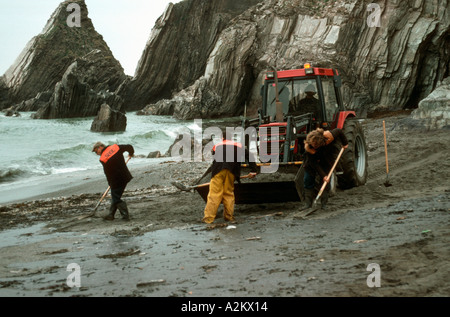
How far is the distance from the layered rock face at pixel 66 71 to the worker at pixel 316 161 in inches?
1848

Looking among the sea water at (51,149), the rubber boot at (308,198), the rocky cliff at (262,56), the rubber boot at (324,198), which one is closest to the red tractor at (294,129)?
the rubber boot at (308,198)

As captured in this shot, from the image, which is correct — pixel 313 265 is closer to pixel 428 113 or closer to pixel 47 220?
pixel 47 220

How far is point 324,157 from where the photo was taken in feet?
26.5

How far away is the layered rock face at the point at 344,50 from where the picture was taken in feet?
114

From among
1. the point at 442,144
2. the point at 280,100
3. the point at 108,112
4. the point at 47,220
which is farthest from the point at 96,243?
the point at 108,112

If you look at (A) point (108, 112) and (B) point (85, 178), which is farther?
(A) point (108, 112)

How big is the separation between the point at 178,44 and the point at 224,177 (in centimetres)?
6560

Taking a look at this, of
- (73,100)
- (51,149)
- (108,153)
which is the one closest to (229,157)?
(108,153)

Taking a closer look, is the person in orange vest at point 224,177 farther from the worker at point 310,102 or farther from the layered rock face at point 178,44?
the layered rock face at point 178,44

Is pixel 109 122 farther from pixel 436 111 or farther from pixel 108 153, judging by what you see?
pixel 108 153

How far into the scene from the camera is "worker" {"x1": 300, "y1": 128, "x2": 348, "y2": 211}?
25.7 feet
